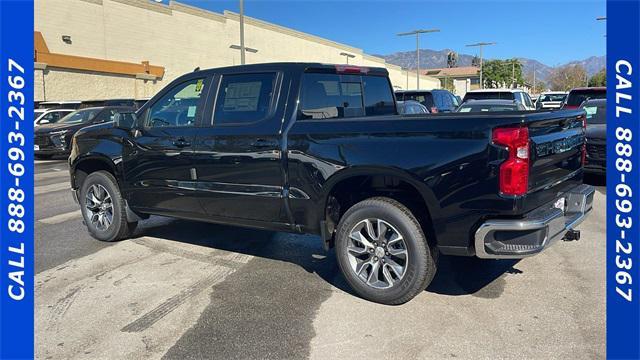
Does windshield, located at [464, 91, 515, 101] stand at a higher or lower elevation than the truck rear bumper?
higher

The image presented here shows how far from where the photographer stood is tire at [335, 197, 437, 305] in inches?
151

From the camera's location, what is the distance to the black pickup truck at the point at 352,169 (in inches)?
138

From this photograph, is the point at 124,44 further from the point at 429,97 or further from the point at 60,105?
the point at 429,97

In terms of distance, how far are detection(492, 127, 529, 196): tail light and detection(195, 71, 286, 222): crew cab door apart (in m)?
1.85

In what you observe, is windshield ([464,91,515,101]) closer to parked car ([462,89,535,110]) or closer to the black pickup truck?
parked car ([462,89,535,110])

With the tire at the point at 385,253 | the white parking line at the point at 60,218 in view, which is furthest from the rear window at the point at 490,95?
the tire at the point at 385,253

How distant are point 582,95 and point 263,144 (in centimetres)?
1196

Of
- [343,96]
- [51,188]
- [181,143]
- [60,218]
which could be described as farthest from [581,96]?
[51,188]

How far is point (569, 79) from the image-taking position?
85.7 meters

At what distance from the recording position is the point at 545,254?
5285mm

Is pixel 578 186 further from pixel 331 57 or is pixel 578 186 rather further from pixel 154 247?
pixel 331 57

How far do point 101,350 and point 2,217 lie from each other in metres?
1.36

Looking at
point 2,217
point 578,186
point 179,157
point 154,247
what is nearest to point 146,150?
point 179,157

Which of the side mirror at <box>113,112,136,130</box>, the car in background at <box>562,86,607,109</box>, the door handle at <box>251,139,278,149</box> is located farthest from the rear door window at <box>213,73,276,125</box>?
the car in background at <box>562,86,607,109</box>
